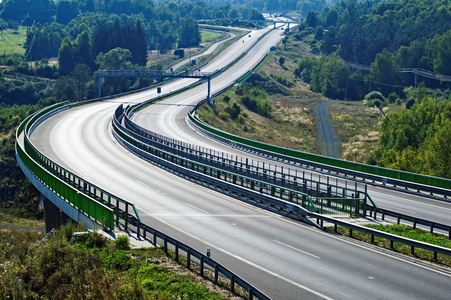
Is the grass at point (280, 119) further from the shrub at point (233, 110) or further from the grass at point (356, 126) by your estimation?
the grass at point (356, 126)

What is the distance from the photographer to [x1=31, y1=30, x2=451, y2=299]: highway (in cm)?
2014

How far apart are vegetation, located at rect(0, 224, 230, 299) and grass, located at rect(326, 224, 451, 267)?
9145mm

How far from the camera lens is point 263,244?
995 inches

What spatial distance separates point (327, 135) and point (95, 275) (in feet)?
285

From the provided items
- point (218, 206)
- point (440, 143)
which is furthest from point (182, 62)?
point (218, 206)

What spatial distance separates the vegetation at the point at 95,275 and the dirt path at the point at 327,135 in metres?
67.5

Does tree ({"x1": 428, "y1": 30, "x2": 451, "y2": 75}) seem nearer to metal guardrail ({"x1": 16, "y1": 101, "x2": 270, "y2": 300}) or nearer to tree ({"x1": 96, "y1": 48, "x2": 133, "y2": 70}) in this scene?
tree ({"x1": 96, "y1": 48, "x2": 133, "y2": 70})

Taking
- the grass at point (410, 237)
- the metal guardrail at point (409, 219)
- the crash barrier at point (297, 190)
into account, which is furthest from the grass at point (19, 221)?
the grass at point (410, 237)

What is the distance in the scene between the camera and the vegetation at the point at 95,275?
60.6 feet

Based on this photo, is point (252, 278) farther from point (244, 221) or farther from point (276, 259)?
point (244, 221)

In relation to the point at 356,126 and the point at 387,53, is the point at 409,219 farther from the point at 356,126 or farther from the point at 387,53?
the point at 387,53

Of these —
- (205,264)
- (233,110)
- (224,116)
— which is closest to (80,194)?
(205,264)

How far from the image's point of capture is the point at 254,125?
343 feet

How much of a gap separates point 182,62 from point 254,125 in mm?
79796
